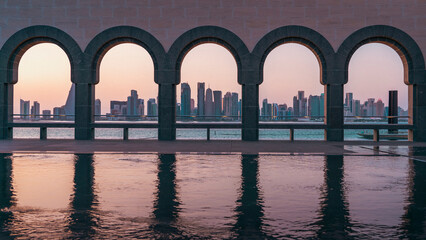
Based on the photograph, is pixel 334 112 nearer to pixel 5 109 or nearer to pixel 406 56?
pixel 406 56

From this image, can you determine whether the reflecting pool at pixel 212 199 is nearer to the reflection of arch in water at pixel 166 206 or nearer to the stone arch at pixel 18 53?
the reflection of arch in water at pixel 166 206

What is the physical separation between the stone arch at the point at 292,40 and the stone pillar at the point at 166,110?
484 centimetres

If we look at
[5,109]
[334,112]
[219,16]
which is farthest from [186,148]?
[5,109]

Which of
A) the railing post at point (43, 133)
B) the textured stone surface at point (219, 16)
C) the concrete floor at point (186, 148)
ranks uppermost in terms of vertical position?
the textured stone surface at point (219, 16)

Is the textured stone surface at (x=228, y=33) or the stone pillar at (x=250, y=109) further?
the stone pillar at (x=250, y=109)

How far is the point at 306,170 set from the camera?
1190 cm

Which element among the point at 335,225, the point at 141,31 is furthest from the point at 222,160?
the point at 141,31

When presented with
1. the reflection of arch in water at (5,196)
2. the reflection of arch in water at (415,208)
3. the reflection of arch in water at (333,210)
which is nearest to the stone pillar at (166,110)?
the reflection of arch in water at (5,196)

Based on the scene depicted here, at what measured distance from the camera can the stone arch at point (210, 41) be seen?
23.0 m

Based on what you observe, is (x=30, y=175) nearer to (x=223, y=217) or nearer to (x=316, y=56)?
(x=223, y=217)

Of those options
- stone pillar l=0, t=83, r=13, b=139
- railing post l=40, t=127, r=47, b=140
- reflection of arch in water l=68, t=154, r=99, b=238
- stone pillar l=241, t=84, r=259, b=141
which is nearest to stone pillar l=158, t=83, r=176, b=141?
stone pillar l=241, t=84, r=259, b=141

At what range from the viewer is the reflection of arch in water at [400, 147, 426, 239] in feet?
18.9

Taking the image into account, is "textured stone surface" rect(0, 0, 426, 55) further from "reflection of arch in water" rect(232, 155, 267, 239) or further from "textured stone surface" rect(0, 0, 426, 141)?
"reflection of arch in water" rect(232, 155, 267, 239)

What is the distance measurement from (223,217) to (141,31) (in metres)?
18.3
